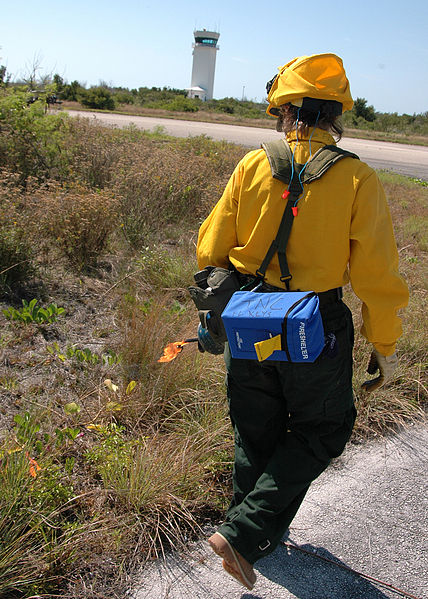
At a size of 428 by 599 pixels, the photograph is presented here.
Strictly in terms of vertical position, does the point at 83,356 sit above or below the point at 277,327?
below

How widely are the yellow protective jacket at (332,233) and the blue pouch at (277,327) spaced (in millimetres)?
173

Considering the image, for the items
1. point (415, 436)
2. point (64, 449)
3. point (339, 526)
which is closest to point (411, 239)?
point (415, 436)

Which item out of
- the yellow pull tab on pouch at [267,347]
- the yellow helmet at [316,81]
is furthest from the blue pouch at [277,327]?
the yellow helmet at [316,81]

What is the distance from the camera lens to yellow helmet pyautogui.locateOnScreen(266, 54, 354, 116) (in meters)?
1.85

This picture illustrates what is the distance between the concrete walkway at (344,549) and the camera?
1978 mm

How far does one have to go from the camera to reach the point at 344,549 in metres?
2.21

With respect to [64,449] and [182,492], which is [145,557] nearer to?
[182,492]

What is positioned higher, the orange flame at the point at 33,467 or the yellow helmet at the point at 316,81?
the yellow helmet at the point at 316,81

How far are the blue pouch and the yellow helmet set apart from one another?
0.73 meters

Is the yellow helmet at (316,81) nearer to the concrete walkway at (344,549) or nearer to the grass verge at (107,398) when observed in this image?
the grass verge at (107,398)

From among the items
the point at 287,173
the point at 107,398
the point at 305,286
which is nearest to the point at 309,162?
the point at 287,173

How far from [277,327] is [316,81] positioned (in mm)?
910

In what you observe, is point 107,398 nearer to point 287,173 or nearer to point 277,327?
point 277,327

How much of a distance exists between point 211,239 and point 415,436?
74.2 inches
